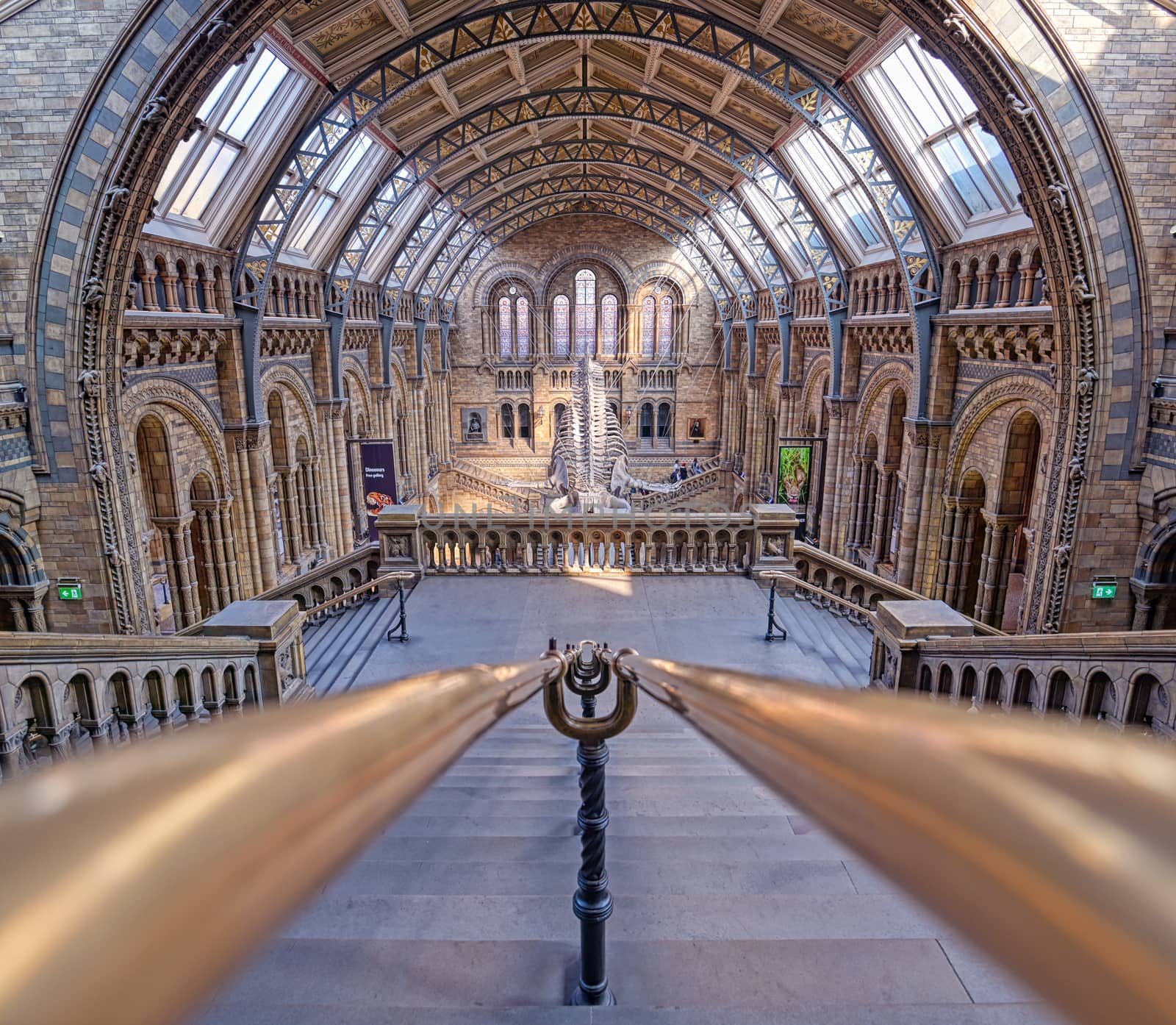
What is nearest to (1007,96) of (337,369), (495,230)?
(337,369)

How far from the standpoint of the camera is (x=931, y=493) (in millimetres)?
13812

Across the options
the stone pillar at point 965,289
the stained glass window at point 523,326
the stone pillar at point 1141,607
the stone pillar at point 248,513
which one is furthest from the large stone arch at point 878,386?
the stained glass window at point 523,326

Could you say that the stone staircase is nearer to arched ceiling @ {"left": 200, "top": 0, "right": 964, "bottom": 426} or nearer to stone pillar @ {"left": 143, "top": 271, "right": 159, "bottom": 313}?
stone pillar @ {"left": 143, "top": 271, "right": 159, "bottom": 313}

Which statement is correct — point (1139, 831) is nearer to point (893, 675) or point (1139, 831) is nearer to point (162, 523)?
point (893, 675)

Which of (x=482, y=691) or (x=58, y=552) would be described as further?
(x=58, y=552)

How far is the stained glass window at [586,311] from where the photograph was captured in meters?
37.4

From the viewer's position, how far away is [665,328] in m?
37.7

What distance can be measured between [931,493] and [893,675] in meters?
8.22

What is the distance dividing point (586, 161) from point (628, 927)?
71.8 feet

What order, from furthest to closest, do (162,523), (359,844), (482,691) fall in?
1. (162,523)
2. (482,691)
3. (359,844)

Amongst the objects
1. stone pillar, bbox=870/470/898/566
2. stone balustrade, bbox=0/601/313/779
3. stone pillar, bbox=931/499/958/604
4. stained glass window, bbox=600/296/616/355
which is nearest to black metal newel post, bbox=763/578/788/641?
stone balustrade, bbox=0/601/313/779

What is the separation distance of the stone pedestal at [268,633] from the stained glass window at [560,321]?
106ft

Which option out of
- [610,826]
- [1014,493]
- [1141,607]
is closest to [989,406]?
[1014,493]

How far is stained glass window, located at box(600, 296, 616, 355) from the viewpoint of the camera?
37.5 meters
